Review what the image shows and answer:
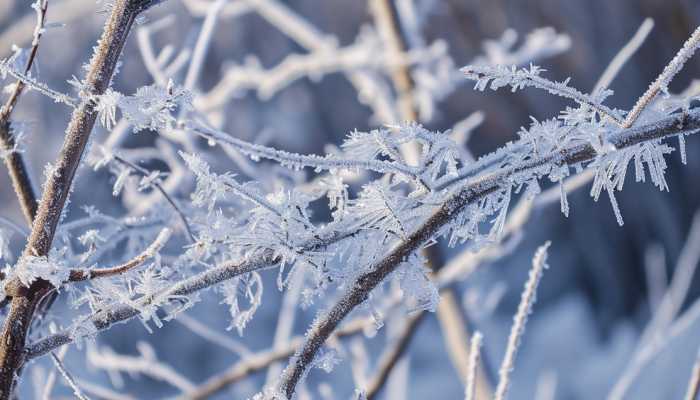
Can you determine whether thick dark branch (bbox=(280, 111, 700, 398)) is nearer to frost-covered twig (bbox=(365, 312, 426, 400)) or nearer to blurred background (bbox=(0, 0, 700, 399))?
frost-covered twig (bbox=(365, 312, 426, 400))

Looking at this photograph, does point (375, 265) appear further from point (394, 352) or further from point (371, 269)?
point (394, 352)

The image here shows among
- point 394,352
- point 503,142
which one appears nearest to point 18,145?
point 394,352

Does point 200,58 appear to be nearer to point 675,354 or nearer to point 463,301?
point 463,301

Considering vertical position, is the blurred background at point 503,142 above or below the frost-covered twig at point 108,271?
above

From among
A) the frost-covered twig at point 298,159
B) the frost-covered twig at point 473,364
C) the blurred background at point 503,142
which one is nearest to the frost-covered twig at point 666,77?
the frost-covered twig at point 298,159

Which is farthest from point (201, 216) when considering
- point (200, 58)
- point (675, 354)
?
point (675, 354)

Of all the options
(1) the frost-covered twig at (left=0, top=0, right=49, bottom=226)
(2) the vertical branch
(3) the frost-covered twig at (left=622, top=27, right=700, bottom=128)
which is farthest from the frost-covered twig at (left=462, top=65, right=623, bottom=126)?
(2) the vertical branch

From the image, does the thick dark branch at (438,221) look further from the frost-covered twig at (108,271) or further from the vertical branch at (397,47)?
the vertical branch at (397,47)
